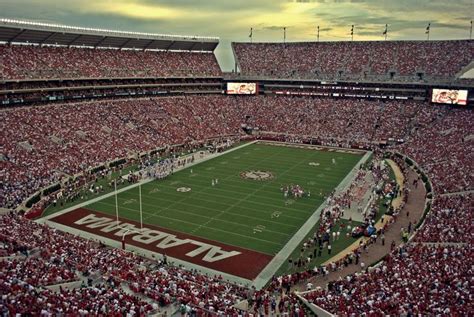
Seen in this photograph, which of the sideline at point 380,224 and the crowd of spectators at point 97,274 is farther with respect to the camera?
the sideline at point 380,224

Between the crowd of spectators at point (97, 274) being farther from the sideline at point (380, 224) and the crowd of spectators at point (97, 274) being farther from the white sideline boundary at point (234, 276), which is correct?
the sideline at point (380, 224)

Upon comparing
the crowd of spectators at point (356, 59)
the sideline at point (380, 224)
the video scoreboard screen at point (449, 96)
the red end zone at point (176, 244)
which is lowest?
the sideline at point (380, 224)

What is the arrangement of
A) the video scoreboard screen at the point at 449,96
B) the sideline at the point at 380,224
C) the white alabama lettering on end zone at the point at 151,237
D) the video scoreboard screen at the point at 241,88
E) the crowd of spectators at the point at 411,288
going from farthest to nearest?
the video scoreboard screen at the point at 241,88
the video scoreboard screen at the point at 449,96
the white alabama lettering on end zone at the point at 151,237
the sideline at the point at 380,224
the crowd of spectators at the point at 411,288

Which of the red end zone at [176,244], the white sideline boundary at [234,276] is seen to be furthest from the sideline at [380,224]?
the red end zone at [176,244]

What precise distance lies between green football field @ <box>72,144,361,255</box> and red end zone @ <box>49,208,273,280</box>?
67cm

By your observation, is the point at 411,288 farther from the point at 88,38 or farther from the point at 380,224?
the point at 88,38

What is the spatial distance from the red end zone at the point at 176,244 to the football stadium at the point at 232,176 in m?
0.12

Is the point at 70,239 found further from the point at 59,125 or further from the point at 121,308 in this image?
the point at 59,125

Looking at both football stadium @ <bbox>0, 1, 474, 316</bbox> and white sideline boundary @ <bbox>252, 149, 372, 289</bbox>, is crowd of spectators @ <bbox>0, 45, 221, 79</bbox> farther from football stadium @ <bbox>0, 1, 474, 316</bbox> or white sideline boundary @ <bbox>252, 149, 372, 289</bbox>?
white sideline boundary @ <bbox>252, 149, 372, 289</bbox>

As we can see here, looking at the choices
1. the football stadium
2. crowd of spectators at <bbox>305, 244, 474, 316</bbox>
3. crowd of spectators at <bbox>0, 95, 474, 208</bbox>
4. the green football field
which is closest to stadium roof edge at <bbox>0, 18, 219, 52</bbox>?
the football stadium

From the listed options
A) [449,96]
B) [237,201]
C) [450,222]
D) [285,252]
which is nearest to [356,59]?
[449,96]

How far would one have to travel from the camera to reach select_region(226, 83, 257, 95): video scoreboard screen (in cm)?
6294

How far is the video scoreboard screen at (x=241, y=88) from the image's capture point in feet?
206

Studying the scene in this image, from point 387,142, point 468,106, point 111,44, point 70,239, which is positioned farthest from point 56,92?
point 468,106
